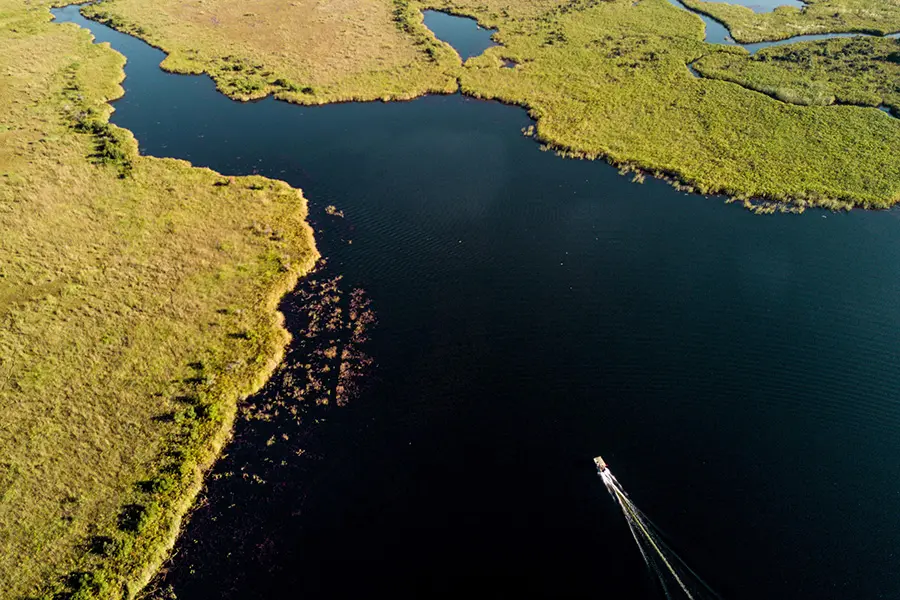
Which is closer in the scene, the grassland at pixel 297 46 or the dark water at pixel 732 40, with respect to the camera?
the grassland at pixel 297 46

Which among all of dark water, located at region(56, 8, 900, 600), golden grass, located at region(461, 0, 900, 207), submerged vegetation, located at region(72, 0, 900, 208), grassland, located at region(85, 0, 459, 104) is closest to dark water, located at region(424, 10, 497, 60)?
submerged vegetation, located at region(72, 0, 900, 208)

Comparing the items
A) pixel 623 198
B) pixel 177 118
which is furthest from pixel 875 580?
pixel 177 118

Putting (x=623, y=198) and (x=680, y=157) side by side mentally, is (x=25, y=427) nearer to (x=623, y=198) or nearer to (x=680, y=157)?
(x=623, y=198)

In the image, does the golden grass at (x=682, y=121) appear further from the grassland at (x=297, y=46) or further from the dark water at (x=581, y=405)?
the grassland at (x=297, y=46)

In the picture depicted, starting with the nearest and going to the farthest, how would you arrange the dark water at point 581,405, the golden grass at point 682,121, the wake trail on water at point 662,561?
the wake trail on water at point 662,561 → the dark water at point 581,405 → the golden grass at point 682,121

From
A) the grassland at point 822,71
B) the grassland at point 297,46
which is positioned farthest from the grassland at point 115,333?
the grassland at point 822,71

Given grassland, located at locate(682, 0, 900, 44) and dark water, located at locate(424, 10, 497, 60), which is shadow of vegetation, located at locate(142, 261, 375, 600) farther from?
grassland, located at locate(682, 0, 900, 44)
